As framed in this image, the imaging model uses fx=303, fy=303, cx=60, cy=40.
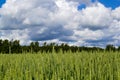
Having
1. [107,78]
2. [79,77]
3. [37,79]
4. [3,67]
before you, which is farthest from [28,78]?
[3,67]

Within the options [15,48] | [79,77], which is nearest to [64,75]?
[79,77]

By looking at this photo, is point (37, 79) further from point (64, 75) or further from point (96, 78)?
point (96, 78)

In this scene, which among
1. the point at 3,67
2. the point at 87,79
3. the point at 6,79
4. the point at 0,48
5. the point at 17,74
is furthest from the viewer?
the point at 0,48

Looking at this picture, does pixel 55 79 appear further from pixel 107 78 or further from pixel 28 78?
pixel 107 78

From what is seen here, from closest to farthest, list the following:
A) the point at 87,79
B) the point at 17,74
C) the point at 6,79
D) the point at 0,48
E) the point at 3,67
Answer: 1. the point at 87,79
2. the point at 6,79
3. the point at 17,74
4. the point at 3,67
5. the point at 0,48

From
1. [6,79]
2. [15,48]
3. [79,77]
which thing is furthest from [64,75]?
[15,48]

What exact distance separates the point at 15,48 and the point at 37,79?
3532 centimetres

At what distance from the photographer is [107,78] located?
4949mm

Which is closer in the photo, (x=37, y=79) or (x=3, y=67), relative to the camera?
(x=37, y=79)

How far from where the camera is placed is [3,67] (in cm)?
766

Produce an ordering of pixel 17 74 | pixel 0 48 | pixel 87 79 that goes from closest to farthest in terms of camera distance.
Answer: pixel 87 79
pixel 17 74
pixel 0 48

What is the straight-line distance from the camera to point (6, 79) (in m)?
4.78

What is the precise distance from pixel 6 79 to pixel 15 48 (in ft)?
115

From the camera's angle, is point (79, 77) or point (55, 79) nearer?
point (55, 79)
